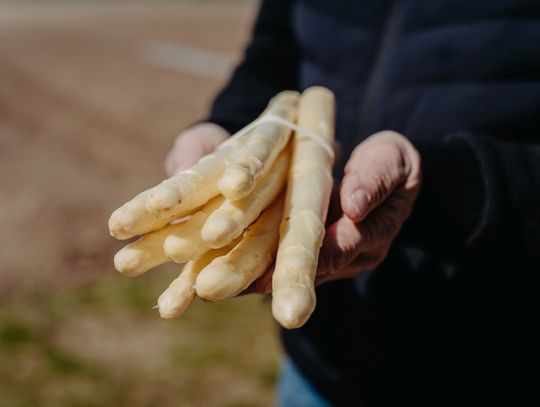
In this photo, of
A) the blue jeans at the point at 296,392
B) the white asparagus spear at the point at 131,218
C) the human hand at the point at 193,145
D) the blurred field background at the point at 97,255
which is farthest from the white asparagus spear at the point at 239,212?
the blurred field background at the point at 97,255

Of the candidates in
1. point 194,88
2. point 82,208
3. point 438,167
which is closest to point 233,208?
point 438,167

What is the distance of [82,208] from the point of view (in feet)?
16.7

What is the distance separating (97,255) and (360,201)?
3543mm

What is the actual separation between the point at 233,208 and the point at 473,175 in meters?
0.62

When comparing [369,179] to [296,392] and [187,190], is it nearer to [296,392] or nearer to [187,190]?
[187,190]

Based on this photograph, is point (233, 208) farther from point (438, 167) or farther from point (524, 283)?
point (524, 283)

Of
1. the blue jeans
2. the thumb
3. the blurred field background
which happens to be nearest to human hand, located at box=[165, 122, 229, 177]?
the thumb

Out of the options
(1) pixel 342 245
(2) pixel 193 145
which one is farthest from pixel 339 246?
(2) pixel 193 145

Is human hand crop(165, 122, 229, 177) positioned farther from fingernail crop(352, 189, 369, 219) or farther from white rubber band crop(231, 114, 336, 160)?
fingernail crop(352, 189, 369, 219)

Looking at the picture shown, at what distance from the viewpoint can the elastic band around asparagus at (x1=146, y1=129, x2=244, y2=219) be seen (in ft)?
3.54

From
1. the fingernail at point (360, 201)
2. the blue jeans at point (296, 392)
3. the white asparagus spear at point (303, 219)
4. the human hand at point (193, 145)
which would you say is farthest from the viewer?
the blue jeans at point (296, 392)

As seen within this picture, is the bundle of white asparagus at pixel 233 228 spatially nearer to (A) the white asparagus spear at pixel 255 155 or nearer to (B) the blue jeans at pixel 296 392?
(A) the white asparagus spear at pixel 255 155

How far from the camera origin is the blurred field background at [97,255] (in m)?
3.32

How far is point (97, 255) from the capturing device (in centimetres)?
449
